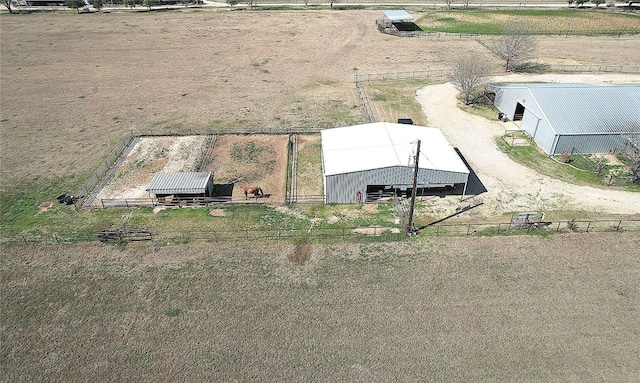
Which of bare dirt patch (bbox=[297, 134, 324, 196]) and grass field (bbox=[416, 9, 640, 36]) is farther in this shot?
grass field (bbox=[416, 9, 640, 36])

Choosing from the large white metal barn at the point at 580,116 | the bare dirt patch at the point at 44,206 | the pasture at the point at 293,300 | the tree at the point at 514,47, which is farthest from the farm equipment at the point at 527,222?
the tree at the point at 514,47

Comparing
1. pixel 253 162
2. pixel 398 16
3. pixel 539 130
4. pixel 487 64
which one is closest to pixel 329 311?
pixel 253 162

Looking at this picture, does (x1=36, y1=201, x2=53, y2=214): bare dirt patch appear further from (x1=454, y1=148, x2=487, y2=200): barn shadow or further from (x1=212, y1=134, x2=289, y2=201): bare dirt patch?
(x1=454, y1=148, x2=487, y2=200): barn shadow

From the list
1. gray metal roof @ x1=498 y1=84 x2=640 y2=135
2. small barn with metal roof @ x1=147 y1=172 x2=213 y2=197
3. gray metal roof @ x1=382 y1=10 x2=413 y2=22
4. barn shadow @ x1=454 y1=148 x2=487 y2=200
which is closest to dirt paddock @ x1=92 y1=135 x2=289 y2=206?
small barn with metal roof @ x1=147 y1=172 x2=213 y2=197

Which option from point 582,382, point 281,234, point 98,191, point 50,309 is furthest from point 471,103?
point 50,309

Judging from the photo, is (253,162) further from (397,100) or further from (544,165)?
(544,165)
